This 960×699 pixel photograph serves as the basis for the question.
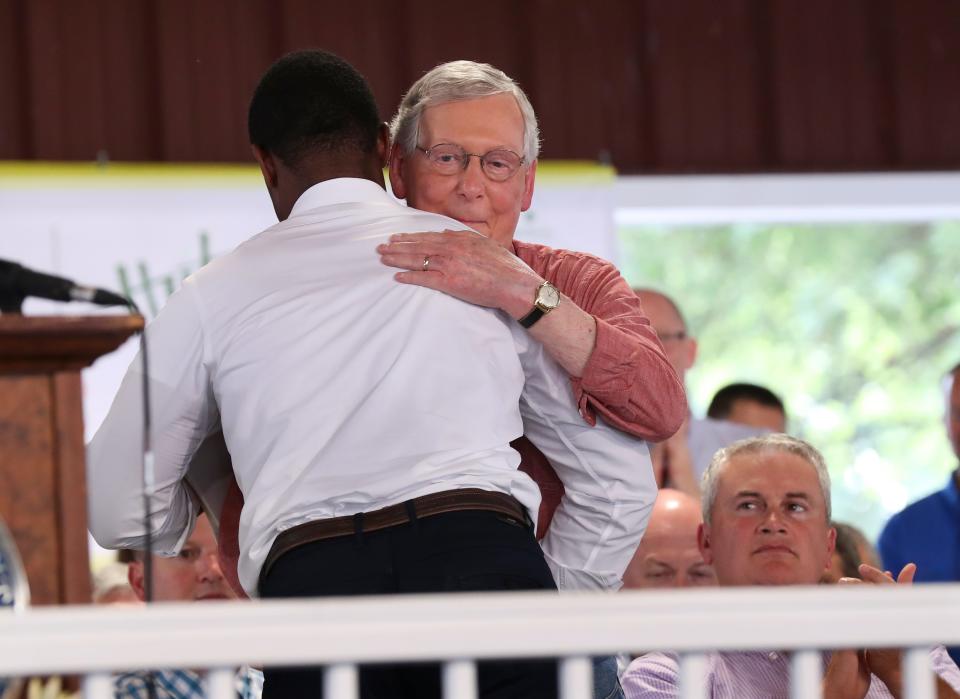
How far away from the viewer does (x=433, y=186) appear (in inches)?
84.2

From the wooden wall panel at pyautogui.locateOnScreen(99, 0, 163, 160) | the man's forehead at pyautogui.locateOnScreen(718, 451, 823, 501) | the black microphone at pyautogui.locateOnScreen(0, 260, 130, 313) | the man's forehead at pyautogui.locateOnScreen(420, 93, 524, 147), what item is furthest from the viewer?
the wooden wall panel at pyautogui.locateOnScreen(99, 0, 163, 160)

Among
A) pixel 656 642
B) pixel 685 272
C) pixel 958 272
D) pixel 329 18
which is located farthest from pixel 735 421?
pixel 958 272

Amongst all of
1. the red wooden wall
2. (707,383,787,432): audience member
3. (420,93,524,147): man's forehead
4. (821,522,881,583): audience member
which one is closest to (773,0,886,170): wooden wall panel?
the red wooden wall

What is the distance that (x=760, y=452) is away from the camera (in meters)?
2.97

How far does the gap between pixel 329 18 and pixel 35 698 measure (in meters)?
4.23

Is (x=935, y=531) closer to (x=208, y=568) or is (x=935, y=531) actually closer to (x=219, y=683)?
(x=208, y=568)

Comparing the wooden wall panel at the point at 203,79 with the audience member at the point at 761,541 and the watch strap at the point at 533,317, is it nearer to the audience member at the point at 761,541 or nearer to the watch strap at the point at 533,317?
the audience member at the point at 761,541

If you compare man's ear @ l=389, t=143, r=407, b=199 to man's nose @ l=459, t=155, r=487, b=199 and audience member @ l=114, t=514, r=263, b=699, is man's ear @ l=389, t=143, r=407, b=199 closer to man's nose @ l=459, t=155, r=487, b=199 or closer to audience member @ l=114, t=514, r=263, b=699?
man's nose @ l=459, t=155, r=487, b=199

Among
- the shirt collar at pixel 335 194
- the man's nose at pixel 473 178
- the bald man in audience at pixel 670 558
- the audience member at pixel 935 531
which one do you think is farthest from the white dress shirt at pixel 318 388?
the audience member at pixel 935 531

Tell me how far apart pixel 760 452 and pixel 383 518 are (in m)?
1.42

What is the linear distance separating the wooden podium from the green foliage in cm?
973

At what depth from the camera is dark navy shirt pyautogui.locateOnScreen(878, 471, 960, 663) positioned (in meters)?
4.22

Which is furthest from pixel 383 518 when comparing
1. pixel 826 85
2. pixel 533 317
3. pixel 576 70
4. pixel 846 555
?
pixel 826 85

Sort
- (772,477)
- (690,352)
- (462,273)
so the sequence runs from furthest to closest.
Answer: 1. (690,352)
2. (772,477)
3. (462,273)
